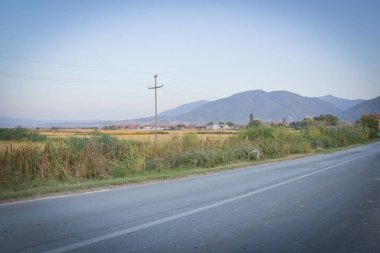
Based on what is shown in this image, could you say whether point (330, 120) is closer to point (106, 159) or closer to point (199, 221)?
point (106, 159)

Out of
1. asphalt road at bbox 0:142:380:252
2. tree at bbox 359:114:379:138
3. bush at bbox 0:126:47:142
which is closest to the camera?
asphalt road at bbox 0:142:380:252

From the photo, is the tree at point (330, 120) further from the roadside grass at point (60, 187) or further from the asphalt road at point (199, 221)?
the asphalt road at point (199, 221)

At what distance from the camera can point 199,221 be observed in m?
6.52

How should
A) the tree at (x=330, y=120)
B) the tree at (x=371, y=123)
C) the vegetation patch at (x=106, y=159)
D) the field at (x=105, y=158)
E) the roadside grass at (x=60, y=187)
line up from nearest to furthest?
the roadside grass at (x=60, y=187)
the vegetation patch at (x=106, y=159)
the field at (x=105, y=158)
the tree at (x=330, y=120)
the tree at (x=371, y=123)

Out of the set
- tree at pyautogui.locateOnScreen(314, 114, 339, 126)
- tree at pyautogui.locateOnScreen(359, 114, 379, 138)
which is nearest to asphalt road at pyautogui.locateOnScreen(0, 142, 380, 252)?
tree at pyautogui.locateOnScreen(314, 114, 339, 126)

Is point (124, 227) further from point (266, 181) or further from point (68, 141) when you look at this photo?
point (68, 141)

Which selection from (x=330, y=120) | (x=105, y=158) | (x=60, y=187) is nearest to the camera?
(x=60, y=187)

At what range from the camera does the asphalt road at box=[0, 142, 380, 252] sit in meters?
5.20

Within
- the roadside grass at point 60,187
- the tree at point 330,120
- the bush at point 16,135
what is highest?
the tree at point 330,120

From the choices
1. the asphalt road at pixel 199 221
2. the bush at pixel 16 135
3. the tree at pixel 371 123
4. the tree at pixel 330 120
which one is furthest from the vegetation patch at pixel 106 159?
the tree at pixel 371 123

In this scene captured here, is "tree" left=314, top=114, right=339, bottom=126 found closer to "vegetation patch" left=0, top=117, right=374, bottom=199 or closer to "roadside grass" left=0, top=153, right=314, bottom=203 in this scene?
"vegetation patch" left=0, top=117, right=374, bottom=199

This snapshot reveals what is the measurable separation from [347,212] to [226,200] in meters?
2.78

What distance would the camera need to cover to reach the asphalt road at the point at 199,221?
205 inches

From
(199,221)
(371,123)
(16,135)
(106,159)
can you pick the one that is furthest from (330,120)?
(199,221)
